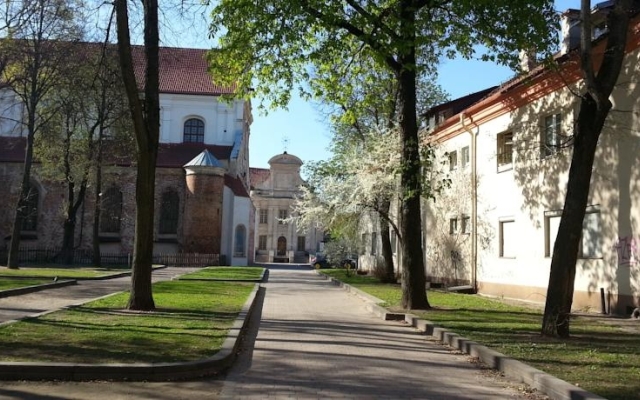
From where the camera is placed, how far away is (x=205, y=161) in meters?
43.9

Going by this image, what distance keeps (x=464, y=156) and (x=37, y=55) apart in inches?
739

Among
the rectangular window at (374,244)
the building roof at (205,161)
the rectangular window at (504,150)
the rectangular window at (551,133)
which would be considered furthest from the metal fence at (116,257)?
the rectangular window at (551,133)

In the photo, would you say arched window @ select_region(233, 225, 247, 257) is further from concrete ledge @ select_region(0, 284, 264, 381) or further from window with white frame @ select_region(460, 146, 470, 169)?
concrete ledge @ select_region(0, 284, 264, 381)

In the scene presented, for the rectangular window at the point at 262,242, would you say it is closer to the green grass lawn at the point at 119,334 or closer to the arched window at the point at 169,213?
the arched window at the point at 169,213

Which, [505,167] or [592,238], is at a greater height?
[505,167]

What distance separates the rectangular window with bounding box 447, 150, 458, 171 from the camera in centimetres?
2422

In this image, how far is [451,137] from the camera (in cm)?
2470

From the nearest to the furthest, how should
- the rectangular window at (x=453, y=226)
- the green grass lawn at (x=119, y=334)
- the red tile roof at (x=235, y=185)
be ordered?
1. the green grass lawn at (x=119, y=334)
2. the rectangular window at (x=453, y=226)
3. the red tile roof at (x=235, y=185)

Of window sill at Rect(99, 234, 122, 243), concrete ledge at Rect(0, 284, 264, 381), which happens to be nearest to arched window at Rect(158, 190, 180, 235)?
window sill at Rect(99, 234, 122, 243)

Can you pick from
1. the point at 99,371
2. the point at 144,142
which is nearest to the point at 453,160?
the point at 144,142

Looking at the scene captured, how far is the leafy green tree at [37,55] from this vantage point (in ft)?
76.6

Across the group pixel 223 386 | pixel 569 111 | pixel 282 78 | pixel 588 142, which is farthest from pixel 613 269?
pixel 223 386

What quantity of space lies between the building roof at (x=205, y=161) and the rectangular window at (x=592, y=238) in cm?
3208

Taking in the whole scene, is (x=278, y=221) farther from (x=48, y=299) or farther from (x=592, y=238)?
(x=592, y=238)
